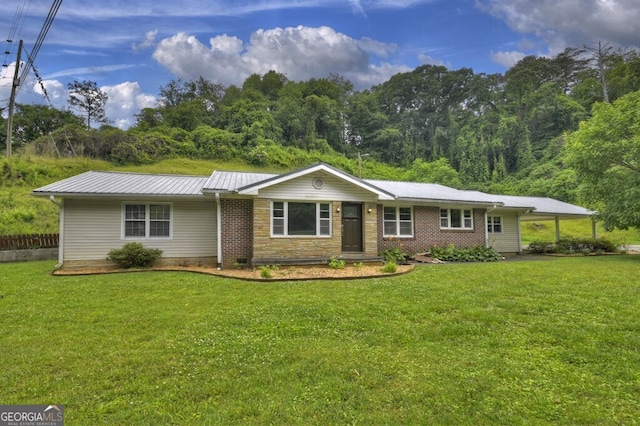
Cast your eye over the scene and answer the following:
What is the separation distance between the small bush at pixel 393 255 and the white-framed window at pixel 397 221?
101cm

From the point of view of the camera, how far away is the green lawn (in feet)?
9.10

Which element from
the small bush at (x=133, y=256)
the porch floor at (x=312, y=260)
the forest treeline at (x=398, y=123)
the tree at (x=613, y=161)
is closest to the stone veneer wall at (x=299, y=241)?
the porch floor at (x=312, y=260)

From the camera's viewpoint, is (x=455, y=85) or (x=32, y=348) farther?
(x=455, y=85)

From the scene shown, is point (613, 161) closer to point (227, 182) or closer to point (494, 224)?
point (494, 224)

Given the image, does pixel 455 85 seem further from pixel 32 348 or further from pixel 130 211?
pixel 32 348

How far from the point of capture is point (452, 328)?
470 centimetres

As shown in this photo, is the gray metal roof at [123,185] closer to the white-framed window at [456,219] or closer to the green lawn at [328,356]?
the green lawn at [328,356]

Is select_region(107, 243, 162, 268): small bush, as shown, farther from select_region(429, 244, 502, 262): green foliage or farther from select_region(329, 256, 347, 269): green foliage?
select_region(429, 244, 502, 262): green foliage

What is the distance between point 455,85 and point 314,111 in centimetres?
2557

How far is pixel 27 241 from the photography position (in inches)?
520

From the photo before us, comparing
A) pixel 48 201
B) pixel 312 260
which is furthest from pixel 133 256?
pixel 48 201

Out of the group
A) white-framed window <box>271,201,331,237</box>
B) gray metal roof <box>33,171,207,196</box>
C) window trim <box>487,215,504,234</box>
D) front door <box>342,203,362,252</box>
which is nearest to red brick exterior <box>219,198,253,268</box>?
white-framed window <box>271,201,331,237</box>

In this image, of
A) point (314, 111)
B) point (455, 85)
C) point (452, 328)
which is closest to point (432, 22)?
point (452, 328)

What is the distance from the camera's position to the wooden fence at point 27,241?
41.9 ft
